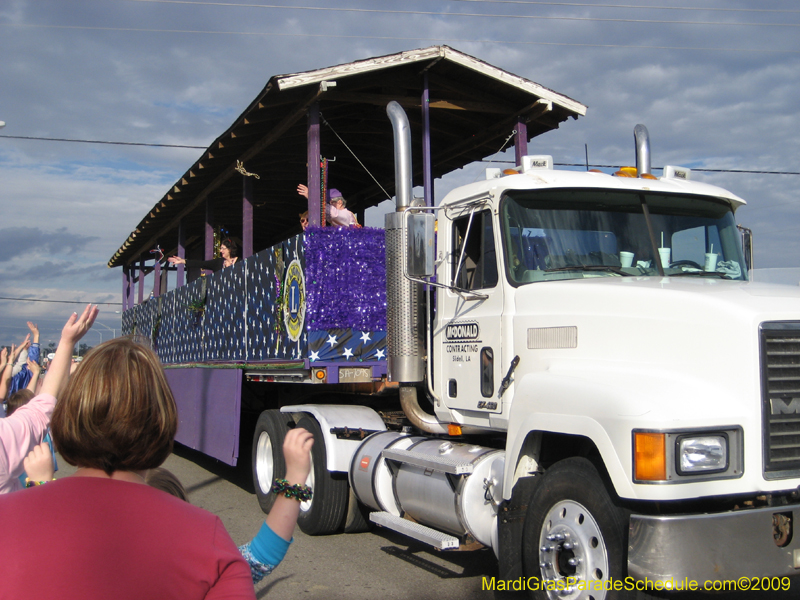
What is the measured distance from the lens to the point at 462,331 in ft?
18.1

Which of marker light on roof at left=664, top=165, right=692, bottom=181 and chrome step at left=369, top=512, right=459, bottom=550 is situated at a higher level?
marker light on roof at left=664, top=165, right=692, bottom=181

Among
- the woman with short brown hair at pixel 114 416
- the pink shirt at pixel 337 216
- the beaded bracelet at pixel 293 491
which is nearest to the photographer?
the woman with short brown hair at pixel 114 416

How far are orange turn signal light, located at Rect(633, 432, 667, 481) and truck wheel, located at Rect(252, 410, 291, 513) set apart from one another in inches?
187

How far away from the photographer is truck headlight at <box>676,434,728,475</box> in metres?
3.49

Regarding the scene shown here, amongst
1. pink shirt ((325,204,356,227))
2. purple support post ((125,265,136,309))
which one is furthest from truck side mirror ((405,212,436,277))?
purple support post ((125,265,136,309))

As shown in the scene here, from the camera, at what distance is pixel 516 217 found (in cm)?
513

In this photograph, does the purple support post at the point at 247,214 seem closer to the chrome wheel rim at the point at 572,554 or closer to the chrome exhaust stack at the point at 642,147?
the chrome exhaust stack at the point at 642,147

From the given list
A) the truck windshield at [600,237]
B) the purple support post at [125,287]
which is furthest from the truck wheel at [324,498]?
the purple support post at [125,287]

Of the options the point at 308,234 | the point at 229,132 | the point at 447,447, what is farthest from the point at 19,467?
the point at 229,132

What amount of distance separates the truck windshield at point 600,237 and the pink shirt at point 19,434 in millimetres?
3044

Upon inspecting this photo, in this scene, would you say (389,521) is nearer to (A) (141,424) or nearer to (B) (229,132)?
(A) (141,424)

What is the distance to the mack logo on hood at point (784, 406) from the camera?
3.68 m

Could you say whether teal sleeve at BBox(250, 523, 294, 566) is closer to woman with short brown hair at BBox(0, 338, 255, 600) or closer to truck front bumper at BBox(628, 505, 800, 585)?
woman with short brown hair at BBox(0, 338, 255, 600)

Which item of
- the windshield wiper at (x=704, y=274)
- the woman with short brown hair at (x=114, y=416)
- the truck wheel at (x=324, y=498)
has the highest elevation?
the windshield wiper at (x=704, y=274)
